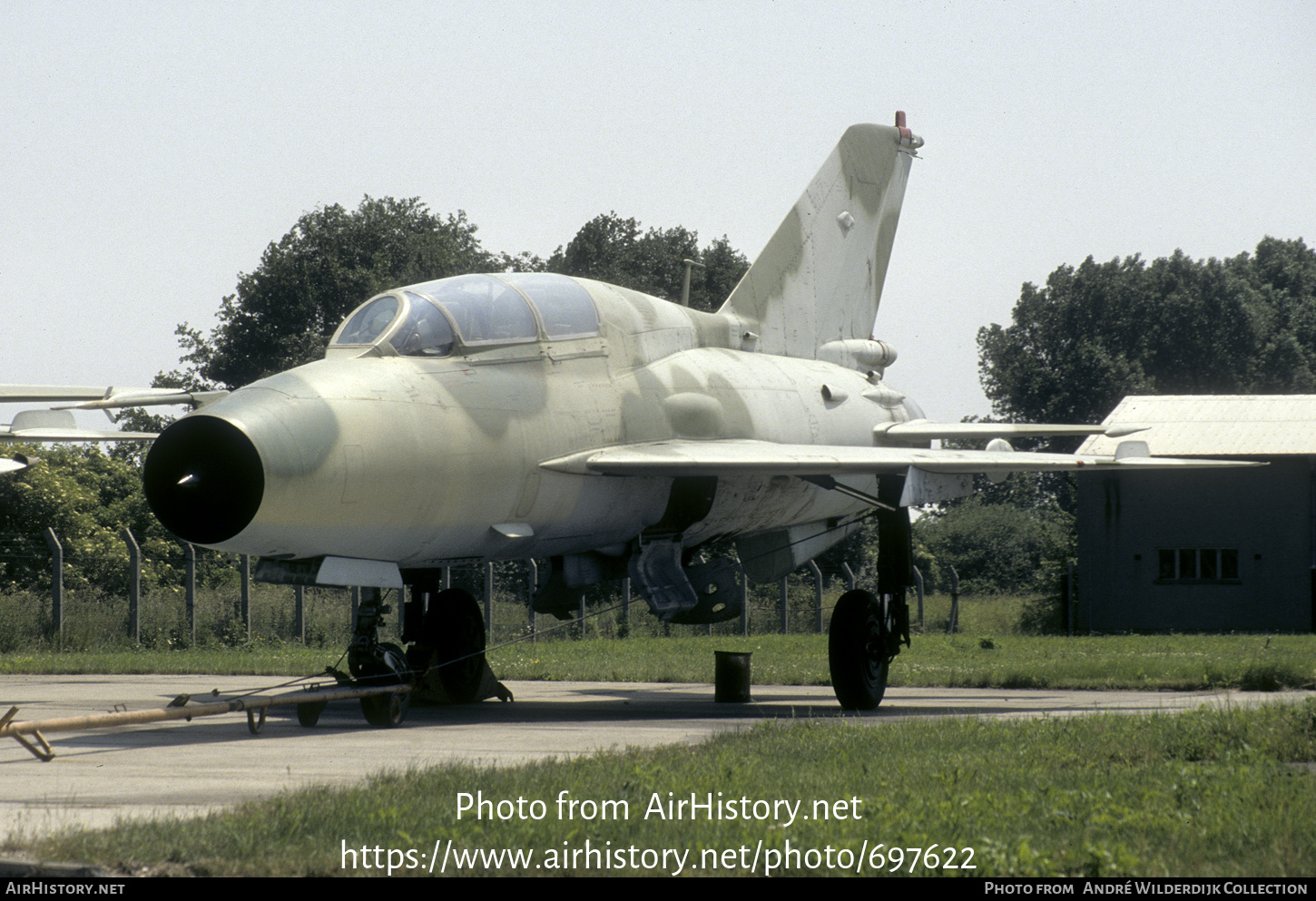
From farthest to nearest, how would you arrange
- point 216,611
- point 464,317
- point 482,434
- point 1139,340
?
1. point 1139,340
2. point 216,611
3. point 464,317
4. point 482,434

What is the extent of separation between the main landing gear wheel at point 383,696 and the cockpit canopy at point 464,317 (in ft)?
8.45

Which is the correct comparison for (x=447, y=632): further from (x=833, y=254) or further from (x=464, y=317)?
(x=833, y=254)

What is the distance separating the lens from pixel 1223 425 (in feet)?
127

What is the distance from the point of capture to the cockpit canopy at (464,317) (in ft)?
39.1

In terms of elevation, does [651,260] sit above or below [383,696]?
above

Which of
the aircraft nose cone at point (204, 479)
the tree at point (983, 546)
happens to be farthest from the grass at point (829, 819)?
the tree at point (983, 546)

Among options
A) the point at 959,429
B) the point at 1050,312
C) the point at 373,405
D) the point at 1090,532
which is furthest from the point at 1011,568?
the point at 373,405

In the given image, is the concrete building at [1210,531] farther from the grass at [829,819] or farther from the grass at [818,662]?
the grass at [829,819]

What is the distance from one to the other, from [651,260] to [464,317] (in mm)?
44222

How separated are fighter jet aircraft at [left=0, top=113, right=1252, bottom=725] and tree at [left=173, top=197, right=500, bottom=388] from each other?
32.6 m

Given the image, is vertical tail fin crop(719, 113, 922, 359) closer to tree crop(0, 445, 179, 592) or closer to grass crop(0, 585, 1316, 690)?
grass crop(0, 585, 1316, 690)

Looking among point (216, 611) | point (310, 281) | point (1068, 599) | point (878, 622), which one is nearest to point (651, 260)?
point (310, 281)

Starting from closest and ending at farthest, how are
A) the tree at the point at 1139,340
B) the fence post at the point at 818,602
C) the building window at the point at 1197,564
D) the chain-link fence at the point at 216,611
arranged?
the chain-link fence at the point at 216,611 → the fence post at the point at 818,602 → the building window at the point at 1197,564 → the tree at the point at 1139,340

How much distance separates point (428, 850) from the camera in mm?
5891
